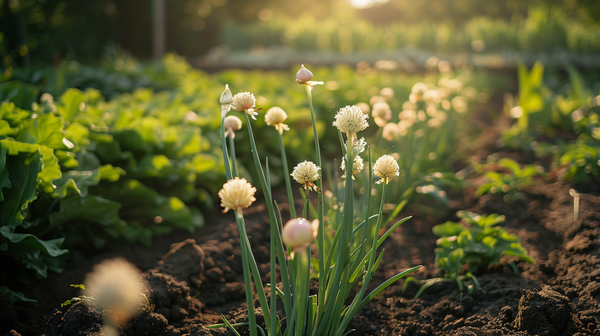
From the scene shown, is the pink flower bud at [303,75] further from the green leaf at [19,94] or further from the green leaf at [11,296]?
the green leaf at [19,94]

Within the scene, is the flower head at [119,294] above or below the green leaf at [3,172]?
below

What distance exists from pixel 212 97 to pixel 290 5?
755 inches

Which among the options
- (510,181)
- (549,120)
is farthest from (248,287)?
(549,120)

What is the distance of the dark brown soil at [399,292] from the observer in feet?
3.74

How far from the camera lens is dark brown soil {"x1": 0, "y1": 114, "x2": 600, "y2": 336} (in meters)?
1.14

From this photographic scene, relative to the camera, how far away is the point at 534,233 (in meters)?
1.86

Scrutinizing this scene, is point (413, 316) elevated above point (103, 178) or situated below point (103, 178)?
below

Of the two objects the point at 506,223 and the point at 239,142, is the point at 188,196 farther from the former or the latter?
the point at 506,223

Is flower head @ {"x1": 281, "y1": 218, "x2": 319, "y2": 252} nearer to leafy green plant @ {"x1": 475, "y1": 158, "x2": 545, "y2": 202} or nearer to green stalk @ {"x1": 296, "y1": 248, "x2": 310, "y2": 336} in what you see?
green stalk @ {"x1": 296, "y1": 248, "x2": 310, "y2": 336}

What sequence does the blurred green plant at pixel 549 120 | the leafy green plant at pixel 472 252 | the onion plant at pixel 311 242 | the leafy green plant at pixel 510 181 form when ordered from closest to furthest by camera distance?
1. the onion plant at pixel 311 242
2. the leafy green plant at pixel 472 252
3. the leafy green plant at pixel 510 181
4. the blurred green plant at pixel 549 120

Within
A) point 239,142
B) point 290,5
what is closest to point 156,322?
point 239,142

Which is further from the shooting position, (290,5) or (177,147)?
(290,5)

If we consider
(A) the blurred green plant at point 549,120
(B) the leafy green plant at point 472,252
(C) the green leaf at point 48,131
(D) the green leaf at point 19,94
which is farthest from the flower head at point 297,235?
(A) the blurred green plant at point 549,120

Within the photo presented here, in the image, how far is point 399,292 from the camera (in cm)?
147
